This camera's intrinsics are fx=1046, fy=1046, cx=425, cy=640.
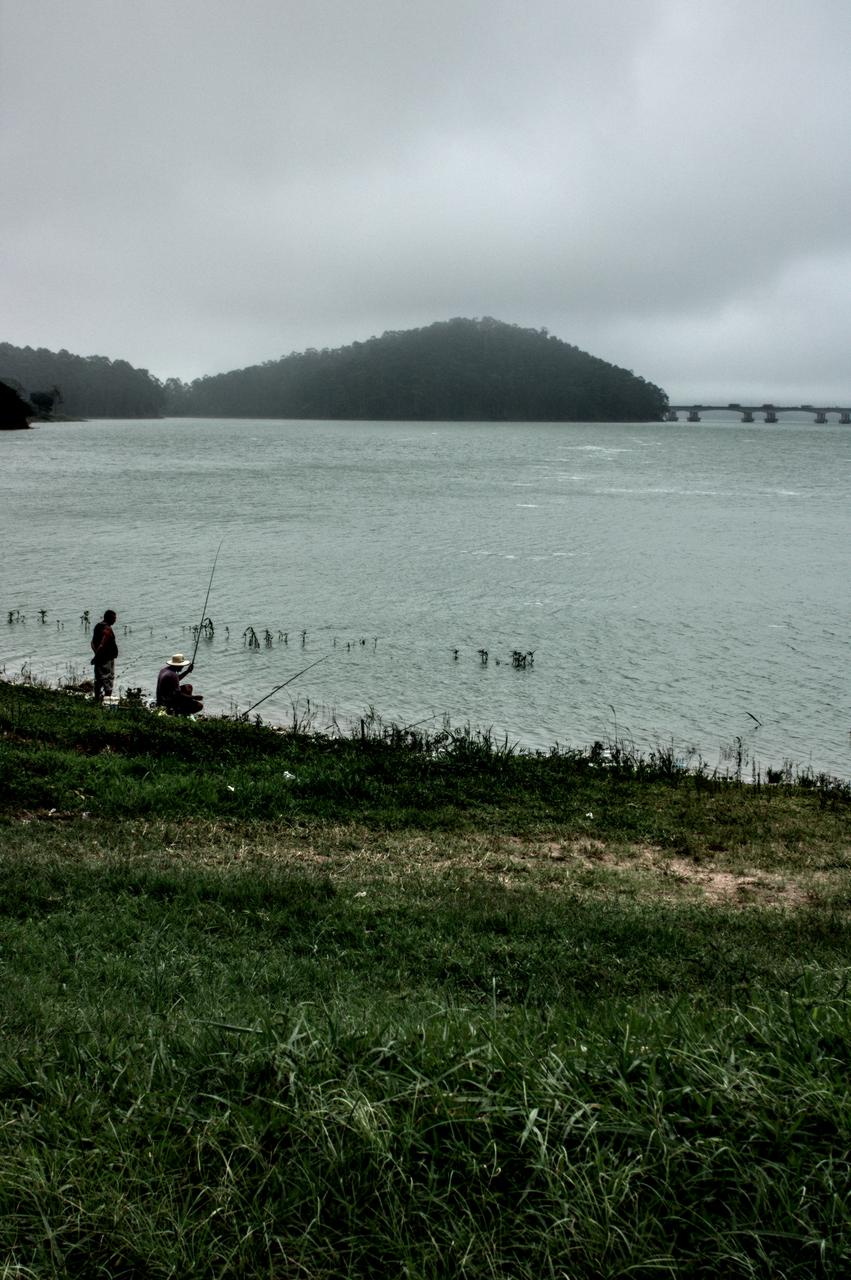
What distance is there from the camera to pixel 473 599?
34.0 metres

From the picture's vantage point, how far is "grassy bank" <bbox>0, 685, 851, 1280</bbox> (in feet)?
11.3

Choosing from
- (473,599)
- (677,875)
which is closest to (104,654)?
(677,875)

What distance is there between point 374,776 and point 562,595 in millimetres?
22274

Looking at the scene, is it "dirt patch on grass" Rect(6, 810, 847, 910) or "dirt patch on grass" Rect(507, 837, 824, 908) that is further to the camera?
"dirt patch on grass" Rect(507, 837, 824, 908)

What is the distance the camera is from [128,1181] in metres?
3.66

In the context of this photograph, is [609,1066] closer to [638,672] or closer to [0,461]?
[638,672]

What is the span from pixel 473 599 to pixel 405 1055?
29.9 meters

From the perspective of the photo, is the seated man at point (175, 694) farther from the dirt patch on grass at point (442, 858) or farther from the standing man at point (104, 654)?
the dirt patch on grass at point (442, 858)

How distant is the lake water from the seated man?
2.53 meters

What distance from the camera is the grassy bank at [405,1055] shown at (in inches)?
136

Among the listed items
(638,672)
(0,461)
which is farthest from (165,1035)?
(0,461)

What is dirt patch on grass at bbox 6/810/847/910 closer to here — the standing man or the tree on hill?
the standing man

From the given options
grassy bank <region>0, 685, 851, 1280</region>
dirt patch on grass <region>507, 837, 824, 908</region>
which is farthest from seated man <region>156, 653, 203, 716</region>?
dirt patch on grass <region>507, 837, 824, 908</region>

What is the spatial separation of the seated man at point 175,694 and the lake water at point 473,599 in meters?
2.53
